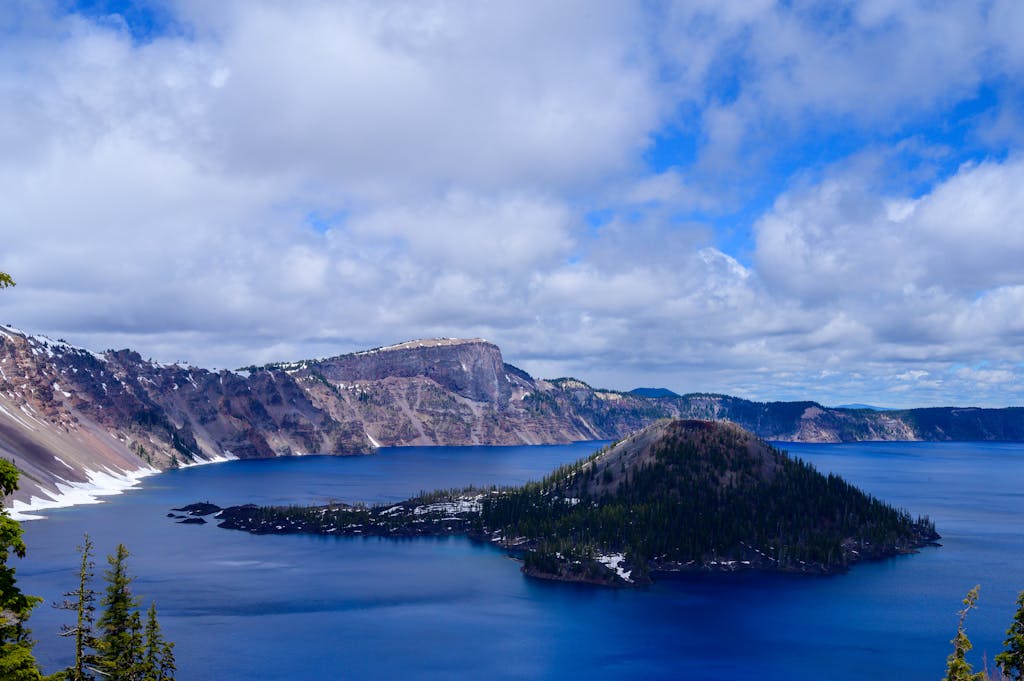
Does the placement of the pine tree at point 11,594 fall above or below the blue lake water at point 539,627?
above

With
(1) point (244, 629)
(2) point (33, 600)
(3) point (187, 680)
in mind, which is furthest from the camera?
(1) point (244, 629)

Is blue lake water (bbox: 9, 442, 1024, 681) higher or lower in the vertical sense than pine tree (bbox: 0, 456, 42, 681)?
lower

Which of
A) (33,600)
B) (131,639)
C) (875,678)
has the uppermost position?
(33,600)

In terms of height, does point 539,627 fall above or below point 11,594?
below

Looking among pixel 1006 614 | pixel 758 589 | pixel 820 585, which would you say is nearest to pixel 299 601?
pixel 758 589

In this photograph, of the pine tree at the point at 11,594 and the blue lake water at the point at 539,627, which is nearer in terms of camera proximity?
the pine tree at the point at 11,594

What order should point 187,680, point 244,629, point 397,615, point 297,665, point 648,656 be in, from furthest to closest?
point 397,615 → point 244,629 → point 648,656 → point 297,665 → point 187,680

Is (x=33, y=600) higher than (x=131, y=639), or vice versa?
(x=33, y=600)

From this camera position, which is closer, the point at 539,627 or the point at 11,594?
the point at 11,594

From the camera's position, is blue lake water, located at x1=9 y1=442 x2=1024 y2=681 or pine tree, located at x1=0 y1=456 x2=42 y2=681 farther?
blue lake water, located at x1=9 y1=442 x2=1024 y2=681

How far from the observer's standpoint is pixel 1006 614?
168875 mm

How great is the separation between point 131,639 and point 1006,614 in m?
168

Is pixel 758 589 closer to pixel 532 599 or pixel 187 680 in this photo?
pixel 532 599

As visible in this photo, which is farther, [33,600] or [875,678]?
[875,678]
